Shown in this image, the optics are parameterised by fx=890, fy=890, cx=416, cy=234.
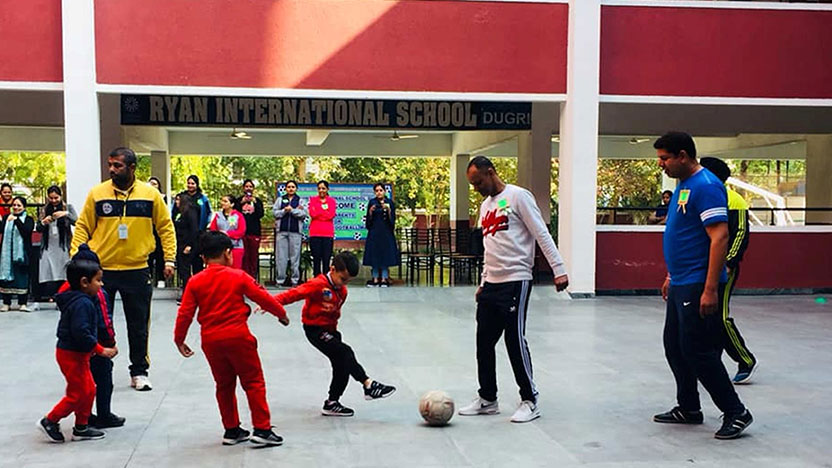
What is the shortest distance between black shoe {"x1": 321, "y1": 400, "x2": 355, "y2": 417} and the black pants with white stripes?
1001 millimetres

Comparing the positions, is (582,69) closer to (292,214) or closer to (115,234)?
(292,214)

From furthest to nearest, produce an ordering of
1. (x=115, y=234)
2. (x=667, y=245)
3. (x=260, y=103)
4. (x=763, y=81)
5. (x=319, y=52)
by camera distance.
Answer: (x=260, y=103)
(x=763, y=81)
(x=319, y=52)
(x=115, y=234)
(x=667, y=245)

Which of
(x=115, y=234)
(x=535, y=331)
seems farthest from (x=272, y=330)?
(x=115, y=234)

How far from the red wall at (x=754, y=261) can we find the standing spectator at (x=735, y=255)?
267 inches

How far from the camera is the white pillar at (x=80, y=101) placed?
1291 centimetres

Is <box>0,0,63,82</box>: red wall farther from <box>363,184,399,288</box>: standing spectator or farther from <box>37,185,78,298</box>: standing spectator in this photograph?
<box>363,184,399,288</box>: standing spectator

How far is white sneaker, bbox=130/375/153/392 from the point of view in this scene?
7.19m

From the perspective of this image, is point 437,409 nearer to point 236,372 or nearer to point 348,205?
point 236,372

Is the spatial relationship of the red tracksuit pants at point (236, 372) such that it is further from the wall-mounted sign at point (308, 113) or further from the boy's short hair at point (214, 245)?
the wall-mounted sign at point (308, 113)

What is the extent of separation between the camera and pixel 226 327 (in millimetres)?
5371

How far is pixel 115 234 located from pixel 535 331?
534 centimetres

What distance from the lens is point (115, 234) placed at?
6.98 metres

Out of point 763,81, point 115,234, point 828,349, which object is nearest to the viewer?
point 115,234

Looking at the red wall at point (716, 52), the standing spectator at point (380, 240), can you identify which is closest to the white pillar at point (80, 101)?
the standing spectator at point (380, 240)
